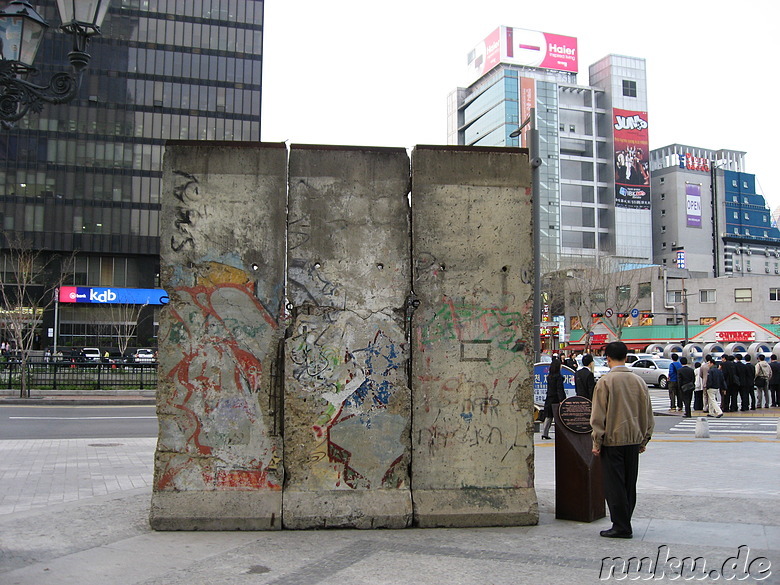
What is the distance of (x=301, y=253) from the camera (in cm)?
662

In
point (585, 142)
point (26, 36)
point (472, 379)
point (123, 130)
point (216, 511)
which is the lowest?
point (216, 511)

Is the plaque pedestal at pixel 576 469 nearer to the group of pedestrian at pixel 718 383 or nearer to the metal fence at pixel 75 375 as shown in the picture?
the group of pedestrian at pixel 718 383

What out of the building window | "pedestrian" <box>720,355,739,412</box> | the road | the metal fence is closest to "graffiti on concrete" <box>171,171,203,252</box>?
the road

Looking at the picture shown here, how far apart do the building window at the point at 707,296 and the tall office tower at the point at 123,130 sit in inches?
1896

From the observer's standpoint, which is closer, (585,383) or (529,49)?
(585,383)

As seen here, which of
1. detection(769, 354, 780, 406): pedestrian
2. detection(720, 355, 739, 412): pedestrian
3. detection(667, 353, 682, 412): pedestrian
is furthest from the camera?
detection(769, 354, 780, 406): pedestrian

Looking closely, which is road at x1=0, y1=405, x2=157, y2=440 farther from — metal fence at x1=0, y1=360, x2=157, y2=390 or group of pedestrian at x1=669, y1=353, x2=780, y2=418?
group of pedestrian at x1=669, y1=353, x2=780, y2=418

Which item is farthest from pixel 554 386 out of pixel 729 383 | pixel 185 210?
pixel 729 383

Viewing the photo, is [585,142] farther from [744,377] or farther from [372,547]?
[372,547]

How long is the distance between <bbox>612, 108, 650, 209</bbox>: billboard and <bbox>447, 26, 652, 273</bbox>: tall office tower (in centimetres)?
16

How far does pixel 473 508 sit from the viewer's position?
648 centimetres

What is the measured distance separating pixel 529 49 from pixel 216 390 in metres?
120

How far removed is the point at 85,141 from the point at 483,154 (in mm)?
69507

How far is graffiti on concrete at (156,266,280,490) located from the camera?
642 centimetres
